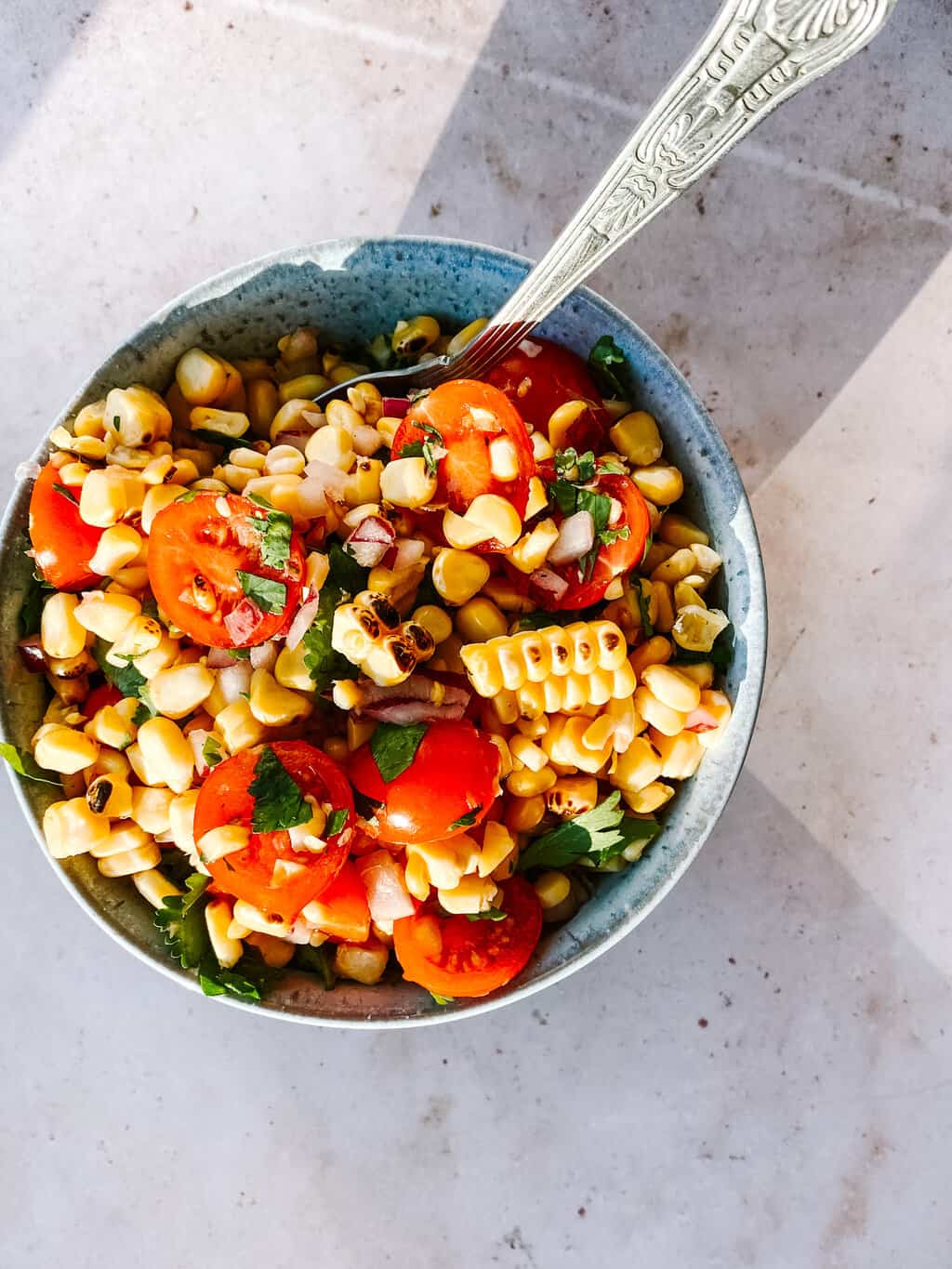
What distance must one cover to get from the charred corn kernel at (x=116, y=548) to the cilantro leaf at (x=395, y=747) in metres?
Result: 0.37

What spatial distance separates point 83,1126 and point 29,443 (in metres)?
1.15

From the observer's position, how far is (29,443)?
1762 millimetres

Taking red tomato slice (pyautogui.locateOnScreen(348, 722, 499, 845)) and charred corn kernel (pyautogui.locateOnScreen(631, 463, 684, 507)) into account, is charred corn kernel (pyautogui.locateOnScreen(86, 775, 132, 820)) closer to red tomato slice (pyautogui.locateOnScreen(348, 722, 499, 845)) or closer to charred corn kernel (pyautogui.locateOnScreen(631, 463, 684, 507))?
red tomato slice (pyautogui.locateOnScreen(348, 722, 499, 845))

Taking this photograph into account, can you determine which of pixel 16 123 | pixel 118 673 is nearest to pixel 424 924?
pixel 118 673

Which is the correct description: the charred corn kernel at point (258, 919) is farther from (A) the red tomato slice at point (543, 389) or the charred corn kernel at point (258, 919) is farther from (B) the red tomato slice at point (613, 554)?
(A) the red tomato slice at point (543, 389)

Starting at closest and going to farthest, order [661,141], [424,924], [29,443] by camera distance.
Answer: [661,141] < [424,924] < [29,443]

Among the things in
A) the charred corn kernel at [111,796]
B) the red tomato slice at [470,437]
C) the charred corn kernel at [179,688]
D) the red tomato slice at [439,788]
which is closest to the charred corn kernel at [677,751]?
the red tomato slice at [439,788]

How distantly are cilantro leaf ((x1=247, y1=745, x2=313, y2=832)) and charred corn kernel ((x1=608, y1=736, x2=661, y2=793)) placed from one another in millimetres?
404

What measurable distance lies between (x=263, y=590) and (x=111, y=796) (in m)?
0.35

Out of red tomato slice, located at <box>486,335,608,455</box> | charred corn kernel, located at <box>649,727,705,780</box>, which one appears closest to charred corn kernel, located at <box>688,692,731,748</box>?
charred corn kernel, located at <box>649,727,705,780</box>

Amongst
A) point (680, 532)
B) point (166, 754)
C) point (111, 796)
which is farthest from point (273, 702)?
point (680, 532)

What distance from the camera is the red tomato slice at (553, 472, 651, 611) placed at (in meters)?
1.28

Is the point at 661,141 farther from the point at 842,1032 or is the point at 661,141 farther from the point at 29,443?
the point at 842,1032

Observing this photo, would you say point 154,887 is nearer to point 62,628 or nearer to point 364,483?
point 62,628
